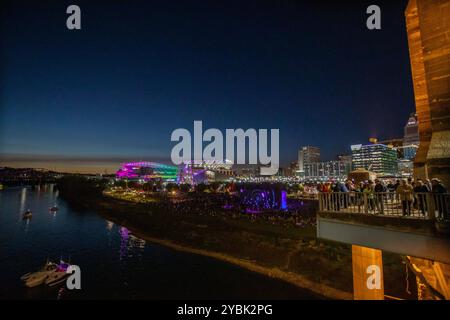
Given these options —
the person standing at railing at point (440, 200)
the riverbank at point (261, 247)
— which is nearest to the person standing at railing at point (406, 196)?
the person standing at railing at point (440, 200)

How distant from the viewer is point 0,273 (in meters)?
29.5

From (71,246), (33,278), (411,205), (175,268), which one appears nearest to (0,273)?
(33,278)

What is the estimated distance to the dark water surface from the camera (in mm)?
24938

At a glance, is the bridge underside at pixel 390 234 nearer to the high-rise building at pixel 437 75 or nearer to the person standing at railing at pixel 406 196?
the person standing at railing at pixel 406 196

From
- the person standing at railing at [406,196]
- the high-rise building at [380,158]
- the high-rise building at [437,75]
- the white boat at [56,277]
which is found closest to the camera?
the person standing at railing at [406,196]

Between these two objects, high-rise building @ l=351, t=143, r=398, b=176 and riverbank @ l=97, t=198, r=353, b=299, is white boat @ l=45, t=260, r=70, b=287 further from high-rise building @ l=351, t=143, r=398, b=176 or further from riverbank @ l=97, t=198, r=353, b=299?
high-rise building @ l=351, t=143, r=398, b=176

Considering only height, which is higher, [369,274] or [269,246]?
[369,274]

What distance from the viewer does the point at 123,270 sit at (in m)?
30.6

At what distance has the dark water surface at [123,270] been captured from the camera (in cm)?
2494

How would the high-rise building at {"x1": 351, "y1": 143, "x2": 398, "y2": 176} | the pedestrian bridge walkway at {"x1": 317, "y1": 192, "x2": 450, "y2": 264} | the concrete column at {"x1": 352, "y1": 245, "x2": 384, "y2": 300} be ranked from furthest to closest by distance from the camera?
the high-rise building at {"x1": 351, "y1": 143, "x2": 398, "y2": 176}
the concrete column at {"x1": 352, "y1": 245, "x2": 384, "y2": 300}
the pedestrian bridge walkway at {"x1": 317, "y1": 192, "x2": 450, "y2": 264}

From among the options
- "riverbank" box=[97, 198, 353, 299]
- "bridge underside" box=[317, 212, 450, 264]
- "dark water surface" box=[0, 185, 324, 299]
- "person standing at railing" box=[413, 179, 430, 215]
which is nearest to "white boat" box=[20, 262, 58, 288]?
"dark water surface" box=[0, 185, 324, 299]

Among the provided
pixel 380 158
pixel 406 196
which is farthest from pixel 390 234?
pixel 380 158

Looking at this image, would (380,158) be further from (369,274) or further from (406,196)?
(406,196)
